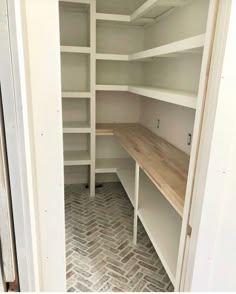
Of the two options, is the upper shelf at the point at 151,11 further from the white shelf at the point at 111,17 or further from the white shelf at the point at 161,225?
the white shelf at the point at 161,225

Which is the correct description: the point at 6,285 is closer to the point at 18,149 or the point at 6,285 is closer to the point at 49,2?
the point at 18,149

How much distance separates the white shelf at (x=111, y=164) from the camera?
3004 mm

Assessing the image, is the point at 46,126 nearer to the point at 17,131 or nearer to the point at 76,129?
the point at 17,131

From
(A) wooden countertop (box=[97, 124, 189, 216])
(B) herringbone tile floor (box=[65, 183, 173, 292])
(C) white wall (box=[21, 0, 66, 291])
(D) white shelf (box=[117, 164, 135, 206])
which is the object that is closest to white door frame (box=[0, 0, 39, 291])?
(C) white wall (box=[21, 0, 66, 291])

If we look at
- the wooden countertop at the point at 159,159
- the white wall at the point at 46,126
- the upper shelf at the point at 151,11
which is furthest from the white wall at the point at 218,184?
the upper shelf at the point at 151,11

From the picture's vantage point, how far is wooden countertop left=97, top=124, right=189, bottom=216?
1422 millimetres

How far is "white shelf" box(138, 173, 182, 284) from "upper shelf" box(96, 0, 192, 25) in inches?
64.8

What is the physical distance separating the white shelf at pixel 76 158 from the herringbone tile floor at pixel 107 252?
0.46m

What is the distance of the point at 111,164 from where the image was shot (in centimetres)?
314

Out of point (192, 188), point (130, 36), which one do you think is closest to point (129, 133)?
point (130, 36)

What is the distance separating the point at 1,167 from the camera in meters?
0.62

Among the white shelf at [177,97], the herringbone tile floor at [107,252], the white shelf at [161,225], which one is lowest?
the herringbone tile floor at [107,252]

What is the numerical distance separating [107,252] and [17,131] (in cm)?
173

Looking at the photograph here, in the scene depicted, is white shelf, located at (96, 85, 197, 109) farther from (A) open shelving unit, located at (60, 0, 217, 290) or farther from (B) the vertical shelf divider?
(B) the vertical shelf divider
